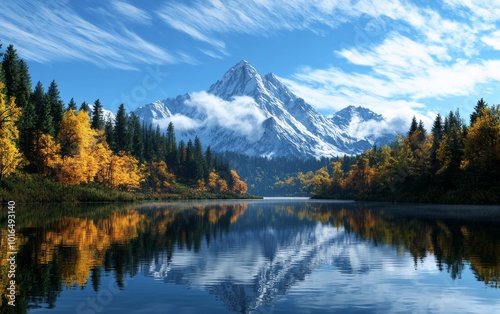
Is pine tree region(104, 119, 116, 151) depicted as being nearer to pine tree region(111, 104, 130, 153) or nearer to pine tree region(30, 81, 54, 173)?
pine tree region(111, 104, 130, 153)

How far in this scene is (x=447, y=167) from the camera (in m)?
108

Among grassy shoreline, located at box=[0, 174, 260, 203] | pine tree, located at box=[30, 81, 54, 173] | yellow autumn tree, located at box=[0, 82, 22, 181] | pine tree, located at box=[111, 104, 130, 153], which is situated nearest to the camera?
yellow autumn tree, located at box=[0, 82, 22, 181]

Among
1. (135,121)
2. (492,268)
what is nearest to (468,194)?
(492,268)

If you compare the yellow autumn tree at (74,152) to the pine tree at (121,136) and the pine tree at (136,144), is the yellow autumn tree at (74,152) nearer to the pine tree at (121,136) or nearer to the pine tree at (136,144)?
the pine tree at (121,136)

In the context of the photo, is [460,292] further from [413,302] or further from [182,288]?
[182,288]

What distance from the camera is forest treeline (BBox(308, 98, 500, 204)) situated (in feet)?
302

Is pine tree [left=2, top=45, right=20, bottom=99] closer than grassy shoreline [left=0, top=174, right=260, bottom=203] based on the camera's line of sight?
No

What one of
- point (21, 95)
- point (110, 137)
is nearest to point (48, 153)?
point (21, 95)

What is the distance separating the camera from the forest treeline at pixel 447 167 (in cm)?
9200

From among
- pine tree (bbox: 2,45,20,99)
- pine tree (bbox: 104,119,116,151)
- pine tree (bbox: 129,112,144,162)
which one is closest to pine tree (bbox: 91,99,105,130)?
pine tree (bbox: 104,119,116,151)

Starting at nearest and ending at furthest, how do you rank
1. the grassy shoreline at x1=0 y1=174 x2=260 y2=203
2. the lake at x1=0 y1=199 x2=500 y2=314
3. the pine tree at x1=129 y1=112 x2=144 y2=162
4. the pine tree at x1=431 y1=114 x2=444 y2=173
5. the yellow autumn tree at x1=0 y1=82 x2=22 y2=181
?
the lake at x1=0 y1=199 x2=500 y2=314 → the yellow autumn tree at x1=0 y1=82 x2=22 y2=181 → the grassy shoreline at x1=0 y1=174 x2=260 y2=203 → the pine tree at x1=431 y1=114 x2=444 y2=173 → the pine tree at x1=129 y1=112 x2=144 y2=162

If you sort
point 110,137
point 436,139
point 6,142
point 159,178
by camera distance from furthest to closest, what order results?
point 159,178, point 110,137, point 436,139, point 6,142

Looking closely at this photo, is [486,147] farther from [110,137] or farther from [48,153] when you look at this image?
[110,137]

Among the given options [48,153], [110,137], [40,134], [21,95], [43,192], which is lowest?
[43,192]
